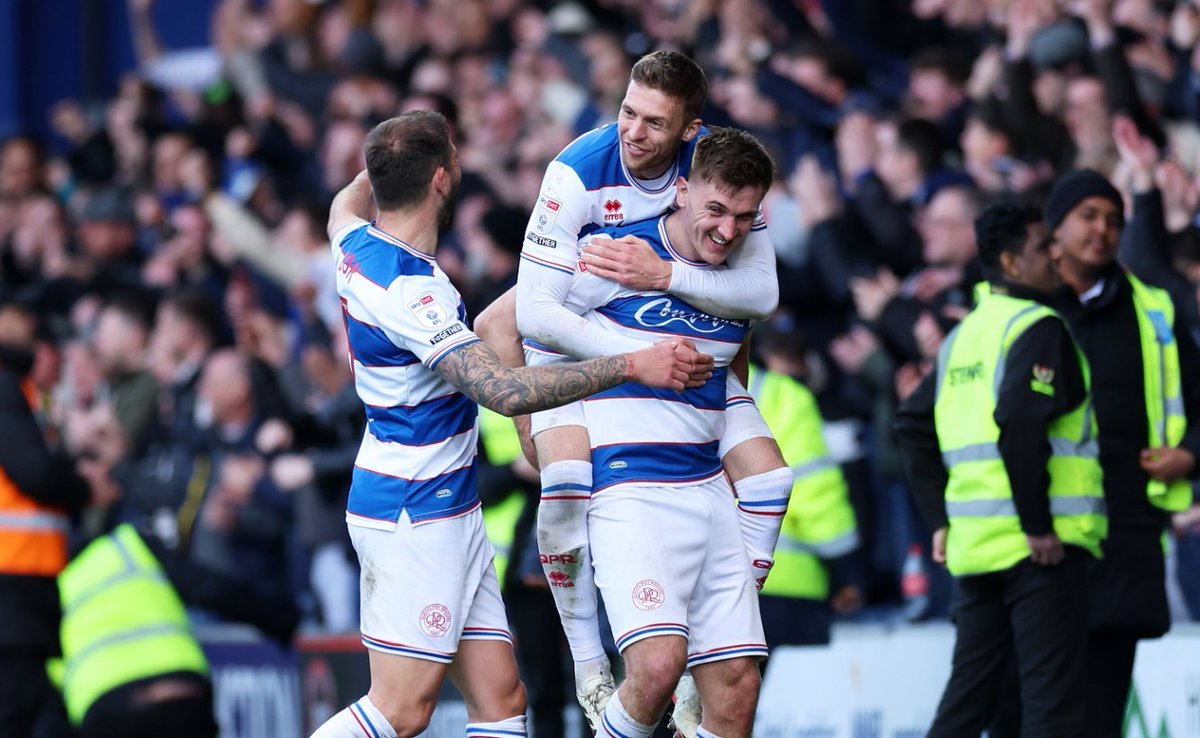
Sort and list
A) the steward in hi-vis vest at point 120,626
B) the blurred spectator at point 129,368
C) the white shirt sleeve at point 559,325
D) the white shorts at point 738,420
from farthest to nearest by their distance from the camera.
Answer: the blurred spectator at point 129,368 < the steward in hi-vis vest at point 120,626 < the white shorts at point 738,420 < the white shirt sleeve at point 559,325

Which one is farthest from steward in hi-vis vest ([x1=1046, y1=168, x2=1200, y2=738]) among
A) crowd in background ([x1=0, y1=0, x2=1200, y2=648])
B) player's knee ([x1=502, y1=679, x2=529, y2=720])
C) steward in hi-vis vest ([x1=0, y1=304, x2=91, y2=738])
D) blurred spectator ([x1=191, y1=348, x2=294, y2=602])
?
blurred spectator ([x1=191, y1=348, x2=294, y2=602])

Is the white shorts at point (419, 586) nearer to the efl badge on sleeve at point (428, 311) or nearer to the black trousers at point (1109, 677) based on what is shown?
the efl badge on sleeve at point (428, 311)

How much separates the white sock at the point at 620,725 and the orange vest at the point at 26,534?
341 centimetres

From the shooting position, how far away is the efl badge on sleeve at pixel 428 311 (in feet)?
18.8

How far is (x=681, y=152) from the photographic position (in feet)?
19.8

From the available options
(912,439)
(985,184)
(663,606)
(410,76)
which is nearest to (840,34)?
(410,76)

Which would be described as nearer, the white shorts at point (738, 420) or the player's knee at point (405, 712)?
the player's knee at point (405, 712)

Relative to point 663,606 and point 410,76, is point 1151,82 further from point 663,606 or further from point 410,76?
point 410,76

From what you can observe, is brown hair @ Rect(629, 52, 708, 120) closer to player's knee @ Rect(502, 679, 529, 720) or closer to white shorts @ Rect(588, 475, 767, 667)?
white shorts @ Rect(588, 475, 767, 667)

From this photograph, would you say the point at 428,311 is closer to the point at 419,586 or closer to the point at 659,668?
the point at 419,586

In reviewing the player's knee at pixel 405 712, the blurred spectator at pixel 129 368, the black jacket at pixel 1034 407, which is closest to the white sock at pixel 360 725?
the player's knee at pixel 405 712

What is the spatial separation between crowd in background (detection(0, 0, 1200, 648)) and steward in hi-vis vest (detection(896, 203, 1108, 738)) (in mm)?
1333

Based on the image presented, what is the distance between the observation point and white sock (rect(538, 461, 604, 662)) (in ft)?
19.6

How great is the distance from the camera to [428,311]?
227 inches
